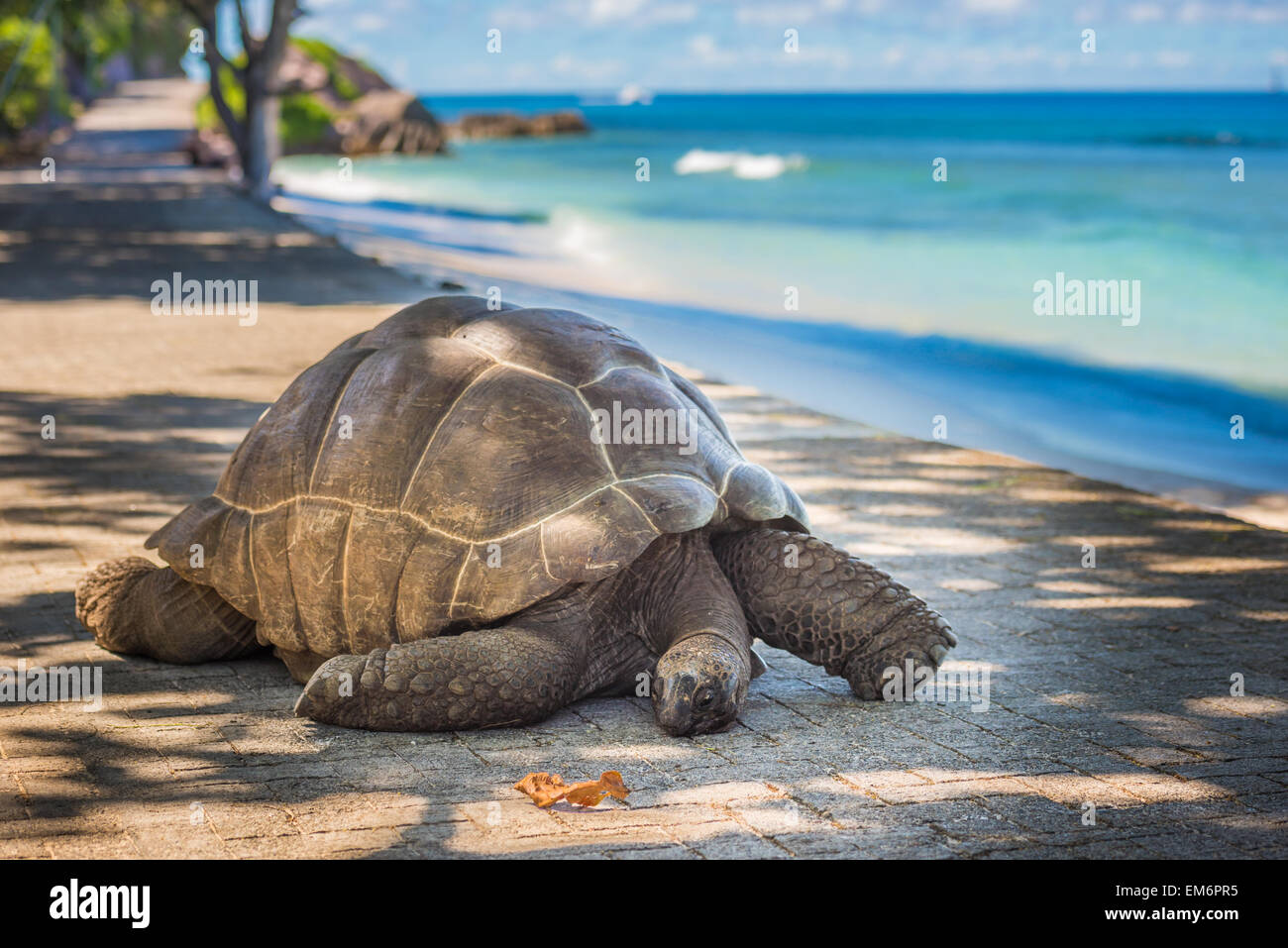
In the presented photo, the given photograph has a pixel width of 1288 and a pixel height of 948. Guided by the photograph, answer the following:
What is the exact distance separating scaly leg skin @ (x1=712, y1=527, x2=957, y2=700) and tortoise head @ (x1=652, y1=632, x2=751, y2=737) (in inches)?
19.7

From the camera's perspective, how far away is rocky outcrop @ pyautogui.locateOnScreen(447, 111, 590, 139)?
10869cm

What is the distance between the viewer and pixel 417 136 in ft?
239

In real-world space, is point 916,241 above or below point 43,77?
below

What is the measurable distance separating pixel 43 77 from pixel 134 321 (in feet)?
131

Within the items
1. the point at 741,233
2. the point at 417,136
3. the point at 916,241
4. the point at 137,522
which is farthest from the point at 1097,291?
the point at 417,136

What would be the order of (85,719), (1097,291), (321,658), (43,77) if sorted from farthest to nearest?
(43,77)
(1097,291)
(321,658)
(85,719)

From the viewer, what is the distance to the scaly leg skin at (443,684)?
194 inches

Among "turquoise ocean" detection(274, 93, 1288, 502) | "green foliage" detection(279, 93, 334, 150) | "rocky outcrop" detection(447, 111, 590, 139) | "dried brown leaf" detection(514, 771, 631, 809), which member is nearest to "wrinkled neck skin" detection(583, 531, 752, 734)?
"dried brown leaf" detection(514, 771, 631, 809)

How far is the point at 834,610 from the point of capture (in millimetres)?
5445

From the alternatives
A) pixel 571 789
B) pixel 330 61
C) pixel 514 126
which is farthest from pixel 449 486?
pixel 514 126

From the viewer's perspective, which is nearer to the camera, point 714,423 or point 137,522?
point 714,423

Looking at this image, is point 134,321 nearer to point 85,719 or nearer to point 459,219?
point 85,719

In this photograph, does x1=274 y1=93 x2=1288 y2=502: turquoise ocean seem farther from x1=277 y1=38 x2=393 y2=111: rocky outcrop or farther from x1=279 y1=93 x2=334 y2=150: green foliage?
x1=277 y1=38 x2=393 y2=111: rocky outcrop

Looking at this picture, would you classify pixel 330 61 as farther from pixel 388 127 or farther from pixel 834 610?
pixel 834 610
